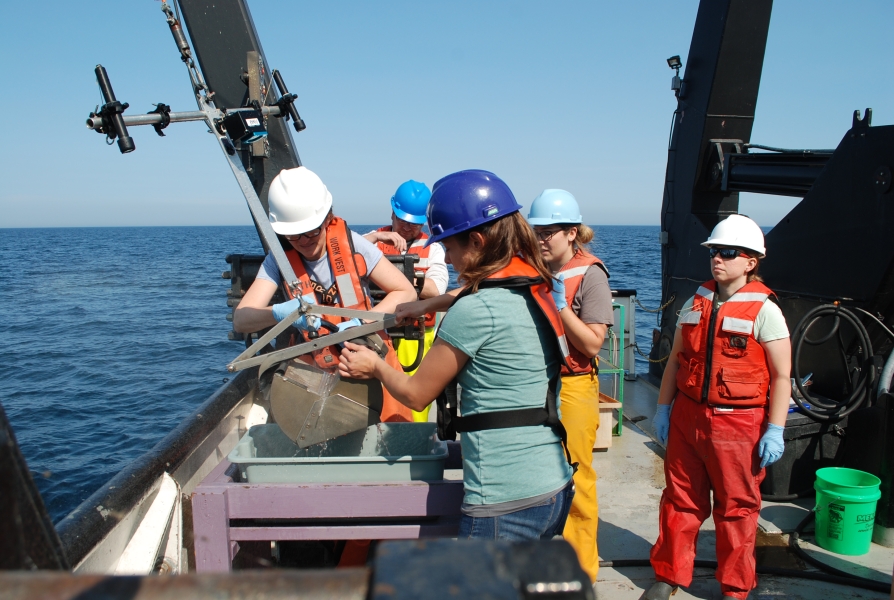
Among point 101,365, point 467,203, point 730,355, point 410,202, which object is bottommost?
point 101,365

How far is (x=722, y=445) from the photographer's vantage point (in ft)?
10.5

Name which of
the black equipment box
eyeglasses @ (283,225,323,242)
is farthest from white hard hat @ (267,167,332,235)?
the black equipment box

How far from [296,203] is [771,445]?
243 cm

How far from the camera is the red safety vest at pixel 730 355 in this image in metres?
3.19

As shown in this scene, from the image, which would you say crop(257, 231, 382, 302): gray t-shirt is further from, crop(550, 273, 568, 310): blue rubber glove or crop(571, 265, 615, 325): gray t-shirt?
crop(571, 265, 615, 325): gray t-shirt

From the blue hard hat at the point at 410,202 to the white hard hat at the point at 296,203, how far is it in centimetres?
181

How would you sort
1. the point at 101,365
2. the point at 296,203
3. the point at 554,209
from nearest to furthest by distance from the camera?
the point at 296,203
the point at 554,209
the point at 101,365

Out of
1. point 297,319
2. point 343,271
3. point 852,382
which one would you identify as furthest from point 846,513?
point 297,319

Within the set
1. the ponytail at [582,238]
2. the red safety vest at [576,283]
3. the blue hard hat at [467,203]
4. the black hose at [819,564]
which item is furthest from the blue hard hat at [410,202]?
the black hose at [819,564]

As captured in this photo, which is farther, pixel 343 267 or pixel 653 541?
pixel 653 541

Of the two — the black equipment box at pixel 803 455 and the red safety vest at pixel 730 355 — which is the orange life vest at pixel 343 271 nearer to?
the red safety vest at pixel 730 355

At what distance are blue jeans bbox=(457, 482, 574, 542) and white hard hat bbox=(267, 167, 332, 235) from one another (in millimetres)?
1495

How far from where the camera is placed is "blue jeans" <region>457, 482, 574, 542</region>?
6.79 ft

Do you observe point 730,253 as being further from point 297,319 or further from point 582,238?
point 297,319
